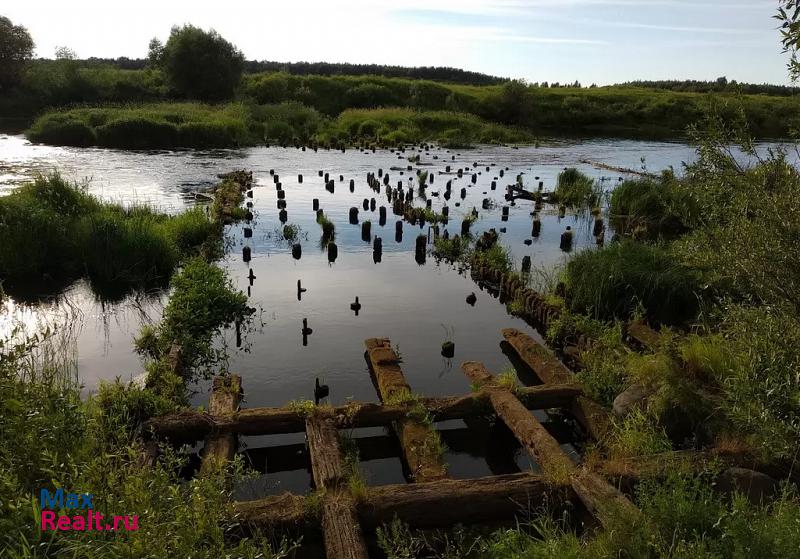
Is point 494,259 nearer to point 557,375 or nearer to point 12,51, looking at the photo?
point 557,375

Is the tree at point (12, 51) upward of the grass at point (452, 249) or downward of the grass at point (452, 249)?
upward

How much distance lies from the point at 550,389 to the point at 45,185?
1501 centimetres

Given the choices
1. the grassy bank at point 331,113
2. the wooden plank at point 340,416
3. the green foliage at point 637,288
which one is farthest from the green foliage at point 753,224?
the grassy bank at point 331,113

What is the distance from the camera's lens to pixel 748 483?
6.13 m

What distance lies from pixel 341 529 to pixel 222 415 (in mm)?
2924

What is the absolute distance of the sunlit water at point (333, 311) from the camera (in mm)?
8609

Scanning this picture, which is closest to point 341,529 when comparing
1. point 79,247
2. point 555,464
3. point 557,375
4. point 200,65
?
point 555,464

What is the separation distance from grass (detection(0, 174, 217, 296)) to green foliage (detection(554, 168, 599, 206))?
57.6 feet

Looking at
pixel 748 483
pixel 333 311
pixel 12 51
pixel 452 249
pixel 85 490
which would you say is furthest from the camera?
pixel 12 51

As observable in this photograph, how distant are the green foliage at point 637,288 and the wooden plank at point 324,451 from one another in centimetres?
668

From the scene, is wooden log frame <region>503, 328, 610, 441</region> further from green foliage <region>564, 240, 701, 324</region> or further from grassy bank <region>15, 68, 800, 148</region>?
grassy bank <region>15, 68, 800, 148</region>

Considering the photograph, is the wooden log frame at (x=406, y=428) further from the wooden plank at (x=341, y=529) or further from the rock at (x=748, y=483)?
the rock at (x=748, y=483)

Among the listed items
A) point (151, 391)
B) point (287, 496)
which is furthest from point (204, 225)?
point (287, 496)

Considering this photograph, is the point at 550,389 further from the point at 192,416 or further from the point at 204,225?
the point at 204,225
